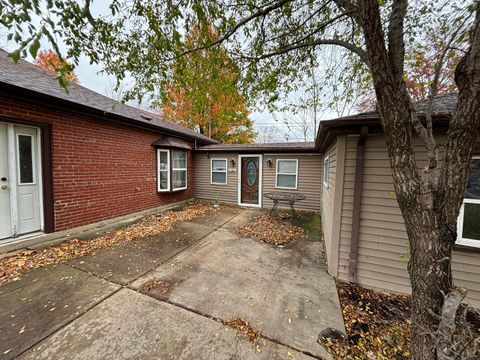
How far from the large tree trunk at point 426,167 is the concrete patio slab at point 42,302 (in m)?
3.36

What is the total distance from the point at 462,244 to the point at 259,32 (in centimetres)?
445

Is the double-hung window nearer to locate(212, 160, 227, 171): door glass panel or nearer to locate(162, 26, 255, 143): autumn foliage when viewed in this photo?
locate(212, 160, 227, 171): door glass panel

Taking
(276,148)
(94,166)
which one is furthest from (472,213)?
(94,166)

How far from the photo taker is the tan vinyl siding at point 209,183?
8891 mm

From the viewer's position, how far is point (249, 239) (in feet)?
15.7

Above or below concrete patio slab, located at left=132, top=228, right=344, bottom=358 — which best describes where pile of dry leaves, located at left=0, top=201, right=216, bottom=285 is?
above

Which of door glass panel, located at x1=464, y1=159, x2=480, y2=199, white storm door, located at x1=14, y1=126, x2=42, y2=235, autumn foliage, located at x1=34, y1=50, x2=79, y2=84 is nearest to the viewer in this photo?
autumn foliage, located at x1=34, y1=50, x2=79, y2=84

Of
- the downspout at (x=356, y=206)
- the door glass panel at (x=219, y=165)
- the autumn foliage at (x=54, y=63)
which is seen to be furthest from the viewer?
the door glass panel at (x=219, y=165)

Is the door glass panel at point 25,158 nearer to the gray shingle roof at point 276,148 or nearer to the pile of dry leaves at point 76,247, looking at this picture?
the pile of dry leaves at point 76,247

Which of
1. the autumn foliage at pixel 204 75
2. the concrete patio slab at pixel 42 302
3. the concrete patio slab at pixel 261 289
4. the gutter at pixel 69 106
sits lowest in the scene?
the concrete patio slab at pixel 261 289

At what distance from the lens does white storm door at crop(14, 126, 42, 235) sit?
383cm

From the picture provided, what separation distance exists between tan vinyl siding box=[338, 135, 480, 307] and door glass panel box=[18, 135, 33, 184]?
19.6ft

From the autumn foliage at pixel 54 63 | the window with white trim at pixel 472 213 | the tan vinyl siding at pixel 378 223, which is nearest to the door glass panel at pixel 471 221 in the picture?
the window with white trim at pixel 472 213

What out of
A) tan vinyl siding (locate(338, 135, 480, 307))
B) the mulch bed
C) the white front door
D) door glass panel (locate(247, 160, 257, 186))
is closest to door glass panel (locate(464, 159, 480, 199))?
tan vinyl siding (locate(338, 135, 480, 307))
